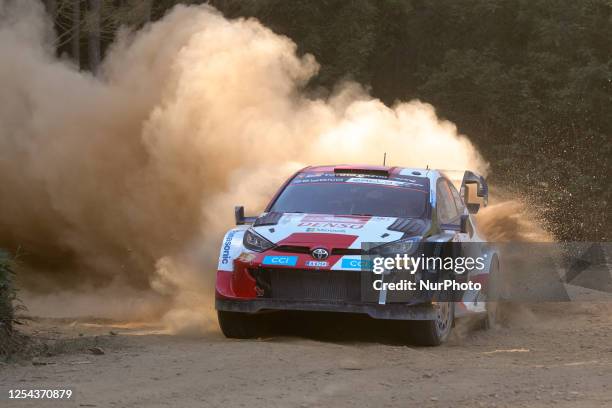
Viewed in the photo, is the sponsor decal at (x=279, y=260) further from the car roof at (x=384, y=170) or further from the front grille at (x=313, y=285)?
the car roof at (x=384, y=170)

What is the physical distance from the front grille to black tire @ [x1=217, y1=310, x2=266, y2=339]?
438 mm

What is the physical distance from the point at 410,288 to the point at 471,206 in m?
2.52

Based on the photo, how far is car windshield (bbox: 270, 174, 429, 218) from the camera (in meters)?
10.5

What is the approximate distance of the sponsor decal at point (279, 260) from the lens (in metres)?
9.47

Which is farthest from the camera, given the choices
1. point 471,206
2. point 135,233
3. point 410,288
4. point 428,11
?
point 428,11

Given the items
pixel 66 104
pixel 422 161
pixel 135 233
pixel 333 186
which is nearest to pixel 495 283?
pixel 333 186

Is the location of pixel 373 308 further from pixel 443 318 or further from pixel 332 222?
pixel 332 222

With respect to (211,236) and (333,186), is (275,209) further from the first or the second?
(211,236)

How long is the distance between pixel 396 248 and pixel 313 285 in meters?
0.79

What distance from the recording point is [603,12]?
27.4 m

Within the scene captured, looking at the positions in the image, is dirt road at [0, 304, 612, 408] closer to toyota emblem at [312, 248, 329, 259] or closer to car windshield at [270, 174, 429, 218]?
toyota emblem at [312, 248, 329, 259]

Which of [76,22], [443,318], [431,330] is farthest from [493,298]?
[76,22]

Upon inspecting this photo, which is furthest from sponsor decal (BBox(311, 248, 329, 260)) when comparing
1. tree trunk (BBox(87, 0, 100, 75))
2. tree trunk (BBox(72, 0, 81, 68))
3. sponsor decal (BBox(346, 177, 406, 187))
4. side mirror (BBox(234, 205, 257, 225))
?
tree trunk (BBox(72, 0, 81, 68))

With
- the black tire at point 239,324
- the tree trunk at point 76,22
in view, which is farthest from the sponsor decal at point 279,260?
the tree trunk at point 76,22
